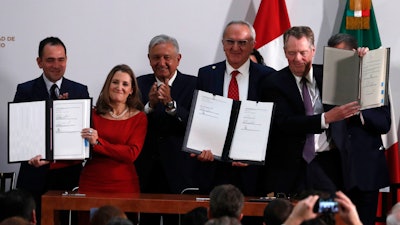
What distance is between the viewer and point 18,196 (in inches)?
219

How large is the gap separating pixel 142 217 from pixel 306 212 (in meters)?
3.42

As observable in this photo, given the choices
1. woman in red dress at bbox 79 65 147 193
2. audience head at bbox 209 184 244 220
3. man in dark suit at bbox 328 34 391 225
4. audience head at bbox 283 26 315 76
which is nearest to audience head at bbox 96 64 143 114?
woman in red dress at bbox 79 65 147 193

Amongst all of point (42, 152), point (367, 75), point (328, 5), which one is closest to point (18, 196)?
point (42, 152)

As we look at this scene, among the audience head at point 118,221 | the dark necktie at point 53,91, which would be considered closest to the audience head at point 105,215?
the audience head at point 118,221

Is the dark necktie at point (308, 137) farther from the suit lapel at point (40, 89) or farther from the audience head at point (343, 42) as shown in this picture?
the suit lapel at point (40, 89)

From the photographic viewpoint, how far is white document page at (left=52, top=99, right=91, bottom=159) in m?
7.13

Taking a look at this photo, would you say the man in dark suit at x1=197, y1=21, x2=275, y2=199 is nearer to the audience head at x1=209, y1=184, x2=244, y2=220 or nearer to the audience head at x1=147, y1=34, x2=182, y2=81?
the audience head at x1=147, y1=34, x2=182, y2=81

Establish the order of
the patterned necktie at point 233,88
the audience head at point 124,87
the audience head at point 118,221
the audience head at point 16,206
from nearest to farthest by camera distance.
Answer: the audience head at point 118,221, the audience head at point 16,206, the audience head at point 124,87, the patterned necktie at point 233,88

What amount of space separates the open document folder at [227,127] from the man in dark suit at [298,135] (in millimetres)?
171

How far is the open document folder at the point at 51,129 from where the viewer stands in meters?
7.13

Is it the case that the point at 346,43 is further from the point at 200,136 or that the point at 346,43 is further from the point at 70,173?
the point at 70,173

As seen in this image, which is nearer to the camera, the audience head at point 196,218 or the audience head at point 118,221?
the audience head at point 118,221

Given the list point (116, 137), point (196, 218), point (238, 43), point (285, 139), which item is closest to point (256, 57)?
point (238, 43)

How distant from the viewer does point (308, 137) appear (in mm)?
7188
